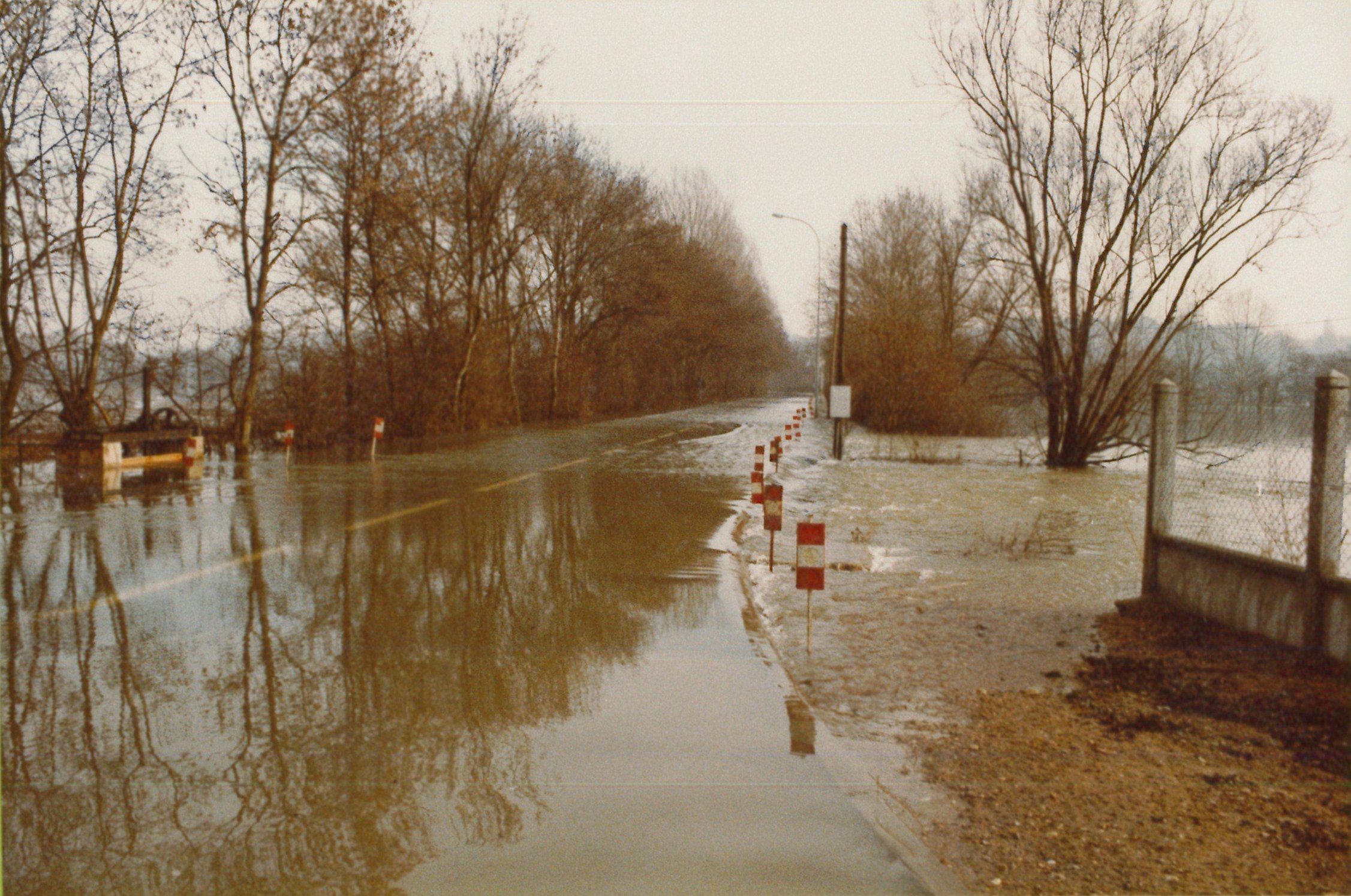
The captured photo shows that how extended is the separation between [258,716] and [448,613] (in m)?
2.77

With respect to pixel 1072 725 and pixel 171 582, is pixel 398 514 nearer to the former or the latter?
pixel 171 582

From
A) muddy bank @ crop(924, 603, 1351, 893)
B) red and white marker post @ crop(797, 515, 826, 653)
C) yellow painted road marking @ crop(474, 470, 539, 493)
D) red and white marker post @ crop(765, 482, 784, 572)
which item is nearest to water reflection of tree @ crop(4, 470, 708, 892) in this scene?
red and white marker post @ crop(797, 515, 826, 653)

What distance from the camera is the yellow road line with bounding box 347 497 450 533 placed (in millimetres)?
12891

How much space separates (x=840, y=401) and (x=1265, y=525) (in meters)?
18.8

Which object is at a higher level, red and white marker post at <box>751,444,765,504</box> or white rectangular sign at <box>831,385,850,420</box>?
white rectangular sign at <box>831,385,850,420</box>

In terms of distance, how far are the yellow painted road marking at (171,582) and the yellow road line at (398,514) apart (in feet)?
5.14

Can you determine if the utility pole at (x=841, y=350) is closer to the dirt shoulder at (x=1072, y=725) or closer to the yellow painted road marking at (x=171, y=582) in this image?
the dirt shoulder at (x=1072, y=725)

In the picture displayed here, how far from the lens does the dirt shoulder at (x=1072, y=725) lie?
4320 millimetres

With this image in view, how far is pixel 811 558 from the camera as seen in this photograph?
8.32 metres

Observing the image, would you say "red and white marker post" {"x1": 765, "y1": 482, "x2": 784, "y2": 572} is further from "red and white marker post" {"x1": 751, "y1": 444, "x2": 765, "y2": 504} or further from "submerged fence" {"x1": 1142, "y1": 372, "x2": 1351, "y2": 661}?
"submerged fence" {"x1": 1142, "y1": 372, "x2": 1351, "y2": 661}

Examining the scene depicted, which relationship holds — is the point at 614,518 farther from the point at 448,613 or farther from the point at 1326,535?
the point at 1326,535

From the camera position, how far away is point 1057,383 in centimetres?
2723

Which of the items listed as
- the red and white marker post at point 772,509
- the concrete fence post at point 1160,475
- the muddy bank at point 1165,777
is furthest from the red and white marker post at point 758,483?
the muddy bank at point 1165,777

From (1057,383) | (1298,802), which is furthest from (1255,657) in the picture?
(1057,383)
